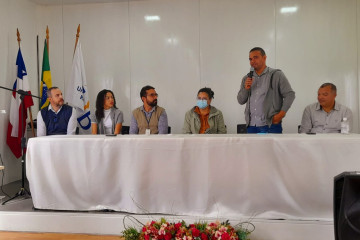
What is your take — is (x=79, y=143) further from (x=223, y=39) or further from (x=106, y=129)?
(x=223, y=39)

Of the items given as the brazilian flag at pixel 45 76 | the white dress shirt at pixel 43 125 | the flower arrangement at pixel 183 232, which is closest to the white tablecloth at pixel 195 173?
the flower arrangement at pixel 183 232

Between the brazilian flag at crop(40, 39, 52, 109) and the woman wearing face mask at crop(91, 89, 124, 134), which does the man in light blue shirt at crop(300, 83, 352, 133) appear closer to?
the woman wearing face mask at crop(91, 89, 124, 134)

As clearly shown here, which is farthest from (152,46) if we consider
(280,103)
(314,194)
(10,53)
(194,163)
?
(314,194)

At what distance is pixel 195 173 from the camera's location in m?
2.45

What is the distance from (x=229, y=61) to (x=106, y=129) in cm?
205

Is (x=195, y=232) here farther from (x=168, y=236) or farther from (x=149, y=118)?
(x=149, y=118)

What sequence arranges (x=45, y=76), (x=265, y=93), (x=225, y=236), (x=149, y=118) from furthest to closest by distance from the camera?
1. (x=45, y=76)
2. (x=149, y=118)
3. (x=265, y=93)
4. (x=225, y=236)

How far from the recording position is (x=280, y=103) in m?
3.16

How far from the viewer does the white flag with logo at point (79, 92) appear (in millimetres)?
4910

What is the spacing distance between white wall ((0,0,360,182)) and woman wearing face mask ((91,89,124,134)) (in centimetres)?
104

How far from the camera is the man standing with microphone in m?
3.09

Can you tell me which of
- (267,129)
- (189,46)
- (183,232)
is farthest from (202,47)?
(183,232)

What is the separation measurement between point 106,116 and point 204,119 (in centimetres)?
127

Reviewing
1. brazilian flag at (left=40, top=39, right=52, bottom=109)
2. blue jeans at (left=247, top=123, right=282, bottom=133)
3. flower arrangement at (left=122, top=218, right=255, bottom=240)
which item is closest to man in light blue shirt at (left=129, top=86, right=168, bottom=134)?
blue jeans at (left=247, top=123, right=282, bottom=133)
